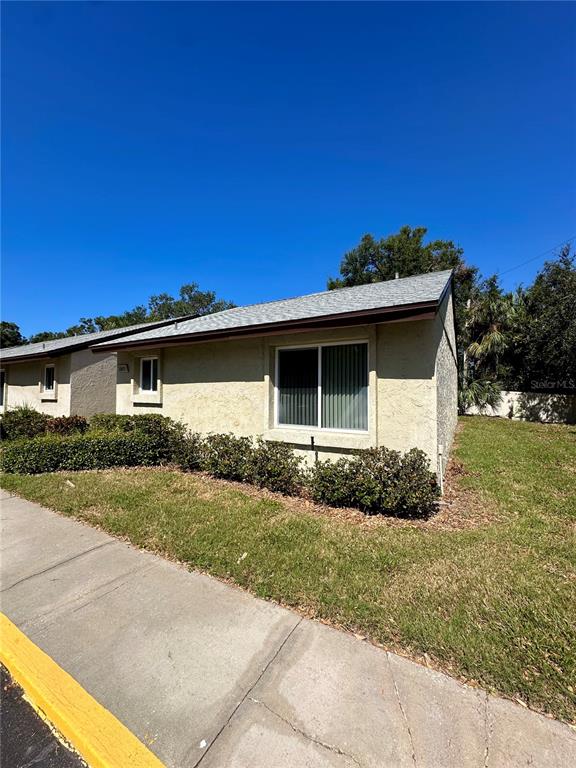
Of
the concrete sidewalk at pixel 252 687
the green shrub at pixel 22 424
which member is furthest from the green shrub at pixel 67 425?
the concrete sidewalk at pixel 252 687

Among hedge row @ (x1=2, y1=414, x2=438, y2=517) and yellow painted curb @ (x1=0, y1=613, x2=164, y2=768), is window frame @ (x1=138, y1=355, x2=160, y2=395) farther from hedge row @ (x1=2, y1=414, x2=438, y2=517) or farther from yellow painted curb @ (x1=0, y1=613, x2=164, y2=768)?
yellow painted curb @ (x1=0, y1=613, x2=164, y2=768)

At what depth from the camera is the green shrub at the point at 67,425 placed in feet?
40.7

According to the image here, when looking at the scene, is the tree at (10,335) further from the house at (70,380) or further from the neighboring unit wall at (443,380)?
the neighboring unit wall at (443,380)

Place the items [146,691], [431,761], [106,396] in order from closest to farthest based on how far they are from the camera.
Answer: [431,761] → [146,691] → [106,396]

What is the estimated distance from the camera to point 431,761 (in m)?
1.99

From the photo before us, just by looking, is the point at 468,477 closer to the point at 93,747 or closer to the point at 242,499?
the point at 242,499

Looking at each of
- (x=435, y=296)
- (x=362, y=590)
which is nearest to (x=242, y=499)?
(x=362, y=590)

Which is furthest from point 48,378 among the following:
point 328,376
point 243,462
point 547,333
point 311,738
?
point 547,333

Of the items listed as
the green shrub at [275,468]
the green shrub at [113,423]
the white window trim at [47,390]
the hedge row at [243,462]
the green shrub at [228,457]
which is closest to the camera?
the hedge row at [243,462]

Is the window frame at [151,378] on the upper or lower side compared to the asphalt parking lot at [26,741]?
upper

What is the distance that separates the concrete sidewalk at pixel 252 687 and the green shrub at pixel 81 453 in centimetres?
495

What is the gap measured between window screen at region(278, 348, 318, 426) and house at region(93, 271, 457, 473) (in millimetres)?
21

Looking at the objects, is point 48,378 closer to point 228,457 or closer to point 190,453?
point 190,453

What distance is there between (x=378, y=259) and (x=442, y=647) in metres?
33.4
